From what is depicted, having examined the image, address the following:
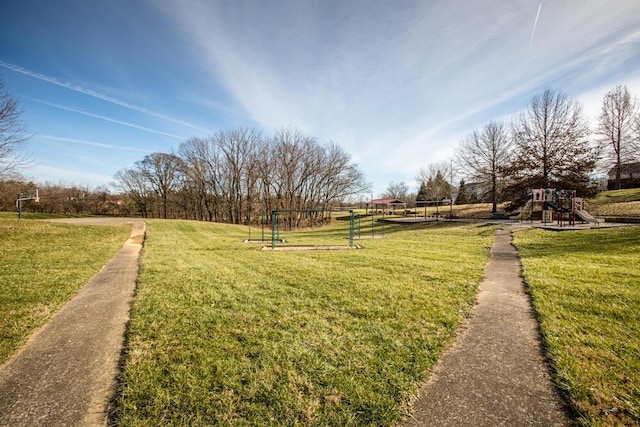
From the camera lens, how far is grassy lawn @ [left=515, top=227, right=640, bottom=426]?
2.15 meters

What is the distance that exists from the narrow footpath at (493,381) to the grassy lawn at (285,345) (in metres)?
0.17

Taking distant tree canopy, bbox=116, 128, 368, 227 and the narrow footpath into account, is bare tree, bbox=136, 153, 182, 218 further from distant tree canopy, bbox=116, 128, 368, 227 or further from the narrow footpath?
the narrow footpath

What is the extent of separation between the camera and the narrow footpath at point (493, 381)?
2055 millimetres

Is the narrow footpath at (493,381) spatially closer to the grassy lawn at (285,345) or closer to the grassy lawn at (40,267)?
the grassy lawn at (285,345)

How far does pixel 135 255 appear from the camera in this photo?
900 centimetres

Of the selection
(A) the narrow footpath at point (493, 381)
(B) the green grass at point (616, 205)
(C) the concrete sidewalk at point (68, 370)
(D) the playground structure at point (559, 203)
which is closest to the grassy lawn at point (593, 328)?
(A) the narrow footpath at point (493, 381)

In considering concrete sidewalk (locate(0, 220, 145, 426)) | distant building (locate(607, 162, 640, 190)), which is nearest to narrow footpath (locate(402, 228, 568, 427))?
concrete sidewalk (locate(0, 220, 145, 426))

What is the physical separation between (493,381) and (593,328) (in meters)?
1.99

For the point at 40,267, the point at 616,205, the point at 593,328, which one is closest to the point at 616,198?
the point at 616,205

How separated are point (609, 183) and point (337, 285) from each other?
1965 inches

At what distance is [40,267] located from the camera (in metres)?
6.76

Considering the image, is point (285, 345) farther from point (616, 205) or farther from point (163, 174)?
point (163, 174)

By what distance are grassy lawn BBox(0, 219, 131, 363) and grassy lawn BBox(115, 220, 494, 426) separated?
1.22 metres

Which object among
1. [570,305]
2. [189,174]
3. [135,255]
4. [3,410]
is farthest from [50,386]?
[189,174]
